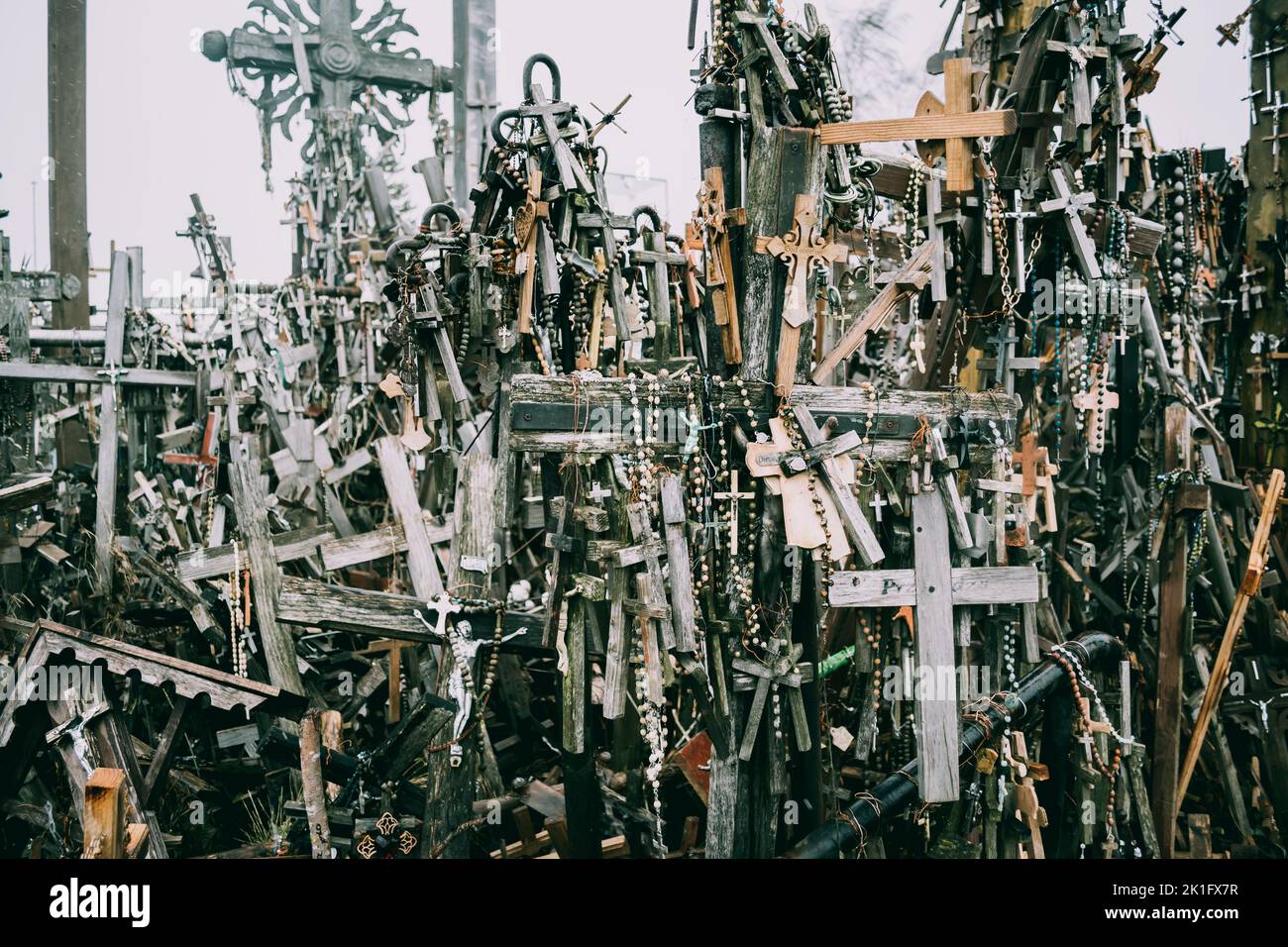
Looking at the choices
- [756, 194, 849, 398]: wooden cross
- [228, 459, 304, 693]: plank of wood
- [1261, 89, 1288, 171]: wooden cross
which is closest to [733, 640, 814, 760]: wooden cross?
[756, 194, 849, 398]: wooden cross

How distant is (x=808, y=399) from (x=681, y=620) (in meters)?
1.05

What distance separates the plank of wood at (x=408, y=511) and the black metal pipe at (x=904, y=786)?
7.12ft

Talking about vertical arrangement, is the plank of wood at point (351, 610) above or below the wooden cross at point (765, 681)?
above

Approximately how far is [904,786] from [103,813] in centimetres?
310

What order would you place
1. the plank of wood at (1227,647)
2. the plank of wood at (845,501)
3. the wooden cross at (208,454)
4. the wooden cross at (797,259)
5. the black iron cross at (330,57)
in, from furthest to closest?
the black iron cross at (330,57)
the wooden cross at (208,454)
the plank of wood at (1227,647)
the wooden cross at (797,259)
the plank of wood at (845,501)

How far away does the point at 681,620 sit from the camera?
402 cm

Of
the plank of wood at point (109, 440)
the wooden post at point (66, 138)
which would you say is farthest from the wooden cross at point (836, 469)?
the wooden post at point (66, 138)

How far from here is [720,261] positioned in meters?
4.26

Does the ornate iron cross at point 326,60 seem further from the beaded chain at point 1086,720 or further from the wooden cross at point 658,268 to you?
the beaded chain at point 1086,720

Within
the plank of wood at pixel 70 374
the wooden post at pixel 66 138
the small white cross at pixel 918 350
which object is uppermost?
the wooden post at pixel 66 138

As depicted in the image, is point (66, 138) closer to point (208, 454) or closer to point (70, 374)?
point (70, 374)

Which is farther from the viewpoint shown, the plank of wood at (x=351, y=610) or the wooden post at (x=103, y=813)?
the plank of wood at (x=351, y=610)

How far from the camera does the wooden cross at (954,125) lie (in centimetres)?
429

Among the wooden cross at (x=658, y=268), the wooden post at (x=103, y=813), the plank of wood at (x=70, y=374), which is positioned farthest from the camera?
the plank of wood at (x=70, y=374)
